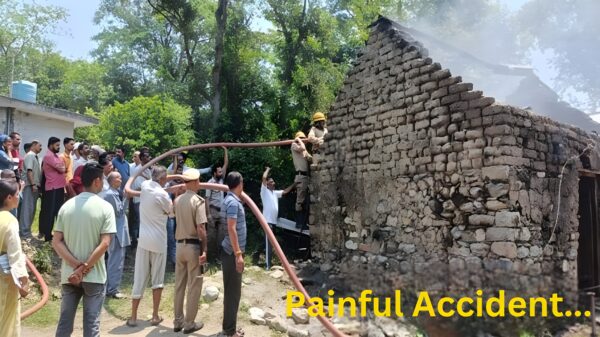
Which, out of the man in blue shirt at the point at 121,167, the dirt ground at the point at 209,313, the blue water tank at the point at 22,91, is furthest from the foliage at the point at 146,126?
the dirt ground at the point at 209,313

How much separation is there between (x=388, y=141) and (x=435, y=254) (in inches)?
80.3

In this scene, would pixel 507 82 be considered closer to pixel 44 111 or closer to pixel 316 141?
pixel 316 141

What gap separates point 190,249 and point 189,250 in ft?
0.05

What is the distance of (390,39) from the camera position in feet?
24.5

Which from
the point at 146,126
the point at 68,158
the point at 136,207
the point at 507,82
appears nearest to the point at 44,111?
the point at 146,126

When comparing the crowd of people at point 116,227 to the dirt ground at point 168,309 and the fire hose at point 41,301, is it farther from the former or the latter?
the fire hose at point 41,301

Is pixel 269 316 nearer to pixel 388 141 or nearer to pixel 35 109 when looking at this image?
pixel 388 141

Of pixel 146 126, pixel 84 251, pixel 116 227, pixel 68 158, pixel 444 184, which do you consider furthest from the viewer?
pixel 146 126

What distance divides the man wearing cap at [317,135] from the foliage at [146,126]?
4.55 m

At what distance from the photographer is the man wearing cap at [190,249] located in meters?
5.02

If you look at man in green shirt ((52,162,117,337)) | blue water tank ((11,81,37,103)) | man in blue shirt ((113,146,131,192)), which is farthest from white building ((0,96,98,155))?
man in green shirt ((52,162,117,337))

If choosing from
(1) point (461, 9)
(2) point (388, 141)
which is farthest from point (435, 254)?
(1) point (461, 9)

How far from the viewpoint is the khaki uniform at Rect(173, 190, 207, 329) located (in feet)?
16.5

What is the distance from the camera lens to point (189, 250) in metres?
5.05
